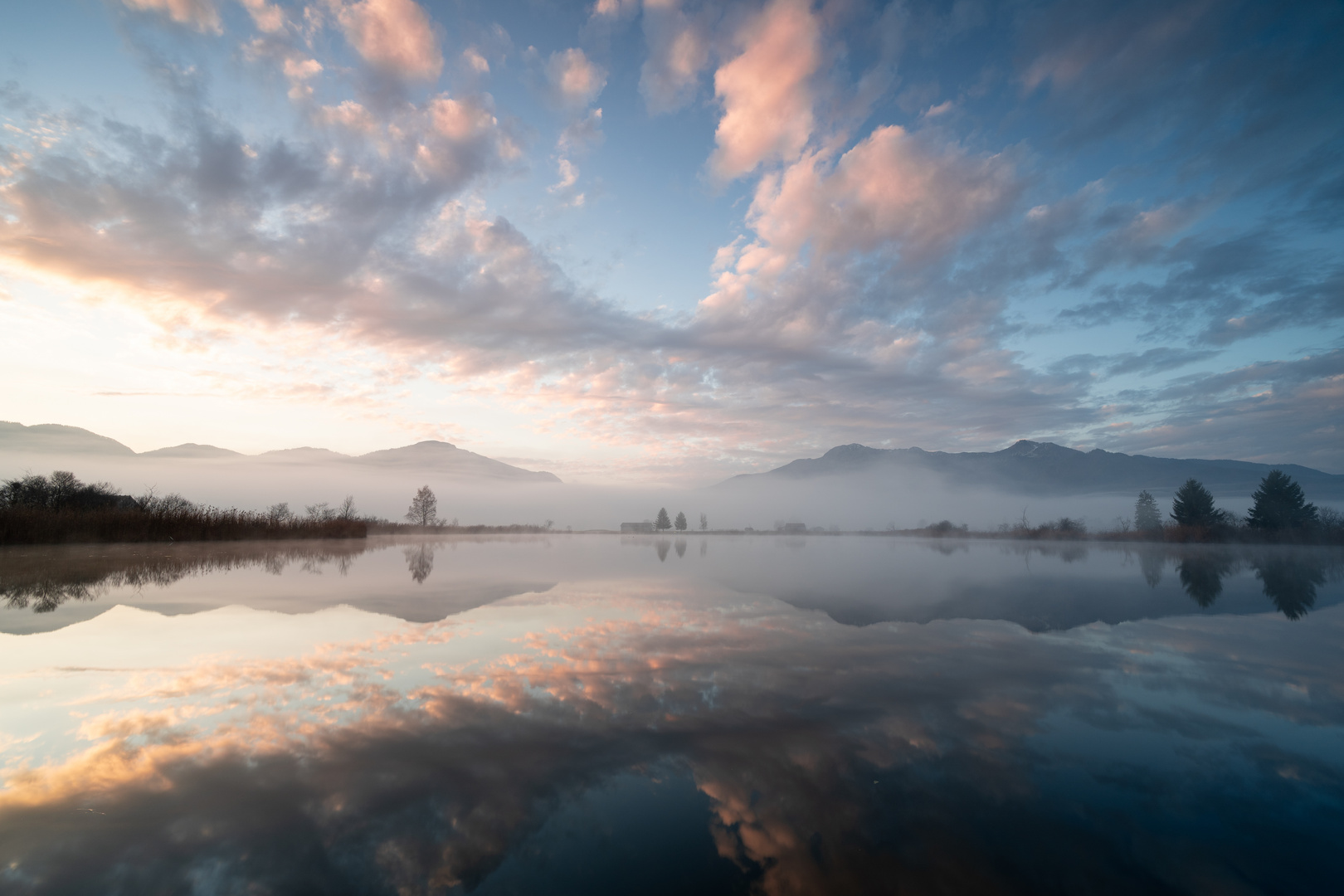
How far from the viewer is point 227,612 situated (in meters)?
7.88

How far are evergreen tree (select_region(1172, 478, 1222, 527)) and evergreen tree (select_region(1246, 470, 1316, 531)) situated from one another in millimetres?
3846

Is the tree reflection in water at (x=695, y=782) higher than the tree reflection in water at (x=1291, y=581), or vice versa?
the tree reflection in water at (x=695, y=782)

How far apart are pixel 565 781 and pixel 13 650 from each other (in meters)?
6.74

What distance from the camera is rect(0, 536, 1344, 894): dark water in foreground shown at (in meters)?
2.37

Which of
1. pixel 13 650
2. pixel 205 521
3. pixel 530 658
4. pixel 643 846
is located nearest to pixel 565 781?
pixel 643 846

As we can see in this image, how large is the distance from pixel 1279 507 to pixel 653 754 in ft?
205

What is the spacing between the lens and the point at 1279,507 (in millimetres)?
42000

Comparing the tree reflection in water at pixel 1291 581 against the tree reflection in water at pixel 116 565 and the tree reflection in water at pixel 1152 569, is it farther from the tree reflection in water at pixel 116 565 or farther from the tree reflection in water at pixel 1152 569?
the tree reflection in water at pixel 116 565

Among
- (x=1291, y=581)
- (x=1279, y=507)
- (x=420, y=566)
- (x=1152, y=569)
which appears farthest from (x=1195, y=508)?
(x=420, y=566)

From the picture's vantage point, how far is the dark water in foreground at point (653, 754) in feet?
7.78

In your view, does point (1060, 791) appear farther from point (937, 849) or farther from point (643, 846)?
point (643, 846)

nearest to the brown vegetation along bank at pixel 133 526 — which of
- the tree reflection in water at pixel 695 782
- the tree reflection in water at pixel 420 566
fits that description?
the tree reflection in water at pixel 420 566

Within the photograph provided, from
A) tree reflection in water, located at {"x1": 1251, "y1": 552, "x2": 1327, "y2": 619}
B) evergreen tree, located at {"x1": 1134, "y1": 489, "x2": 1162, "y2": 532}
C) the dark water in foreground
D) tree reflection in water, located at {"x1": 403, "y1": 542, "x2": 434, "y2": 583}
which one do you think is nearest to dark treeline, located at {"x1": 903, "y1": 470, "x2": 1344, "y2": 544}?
tree reflection in water, located at {"x1": 1251, "y1": 552, "x2": 1327, "y2": 619}

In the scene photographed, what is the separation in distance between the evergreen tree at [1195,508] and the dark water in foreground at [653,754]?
56.4 m
